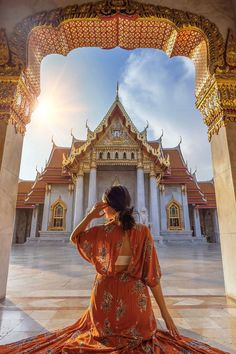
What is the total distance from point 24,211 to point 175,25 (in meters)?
22.7

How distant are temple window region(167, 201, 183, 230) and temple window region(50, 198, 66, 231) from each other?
26.6ft

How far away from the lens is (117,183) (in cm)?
1769

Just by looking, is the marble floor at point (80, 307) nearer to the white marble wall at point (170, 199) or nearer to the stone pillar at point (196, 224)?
the white marble wall at point (170, 199)

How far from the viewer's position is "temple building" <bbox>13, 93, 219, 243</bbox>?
16938mm

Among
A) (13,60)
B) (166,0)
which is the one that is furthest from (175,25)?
(13,60)

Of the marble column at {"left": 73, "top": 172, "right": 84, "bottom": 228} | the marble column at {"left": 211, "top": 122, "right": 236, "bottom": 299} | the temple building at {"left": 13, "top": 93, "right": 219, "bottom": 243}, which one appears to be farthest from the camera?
the temple building at {"left": 13, "top": 93, "right": 219, "bottom": 243}

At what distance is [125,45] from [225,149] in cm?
246

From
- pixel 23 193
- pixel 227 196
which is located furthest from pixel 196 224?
pixel 227 196

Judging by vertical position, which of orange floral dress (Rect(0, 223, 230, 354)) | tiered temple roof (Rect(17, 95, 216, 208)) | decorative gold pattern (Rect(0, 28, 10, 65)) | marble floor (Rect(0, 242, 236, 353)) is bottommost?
marble floor (Rect(0, 242, 236, 353))

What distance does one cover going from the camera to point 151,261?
1.50 metres

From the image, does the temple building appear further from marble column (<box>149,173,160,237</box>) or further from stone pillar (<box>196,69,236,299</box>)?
stone pillar (<box>196,69,236,299</box>)

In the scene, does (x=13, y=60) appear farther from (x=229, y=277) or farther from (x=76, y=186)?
(x=76, y=186)

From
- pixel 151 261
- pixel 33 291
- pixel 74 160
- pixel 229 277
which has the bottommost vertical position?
pixel 33 291

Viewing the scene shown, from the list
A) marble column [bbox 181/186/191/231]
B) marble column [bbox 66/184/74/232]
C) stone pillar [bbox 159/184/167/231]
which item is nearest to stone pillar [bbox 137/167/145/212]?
stone pillar [bbox 159/184/167/231]
